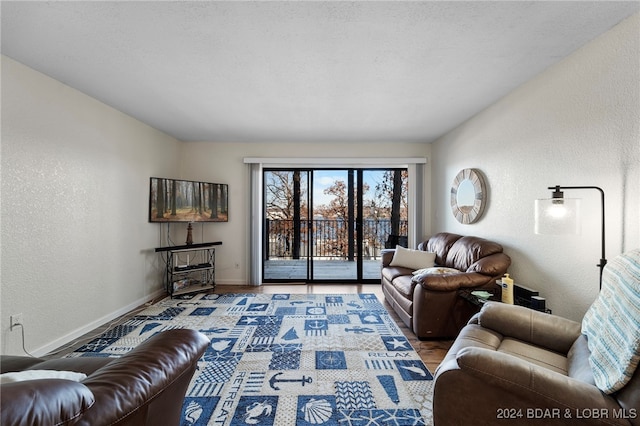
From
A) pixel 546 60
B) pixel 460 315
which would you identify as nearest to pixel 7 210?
pixel 460 315

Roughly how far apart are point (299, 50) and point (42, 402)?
223 cm

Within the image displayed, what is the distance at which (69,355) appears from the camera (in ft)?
7.89

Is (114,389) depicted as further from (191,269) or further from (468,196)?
(468,196)

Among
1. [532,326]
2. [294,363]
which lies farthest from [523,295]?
[294,363]

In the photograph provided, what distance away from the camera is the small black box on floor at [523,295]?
238 cm

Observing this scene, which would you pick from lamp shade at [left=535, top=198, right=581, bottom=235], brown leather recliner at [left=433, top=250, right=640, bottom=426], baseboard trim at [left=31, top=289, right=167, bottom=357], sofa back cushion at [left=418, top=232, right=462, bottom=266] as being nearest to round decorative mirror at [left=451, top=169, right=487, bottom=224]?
sofa back cushion at [left=418, top=232, right=462, bottom=266]

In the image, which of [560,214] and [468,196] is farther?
[468,196]

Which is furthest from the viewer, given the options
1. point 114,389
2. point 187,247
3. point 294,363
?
point 187,247

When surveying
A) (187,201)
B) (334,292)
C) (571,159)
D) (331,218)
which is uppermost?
(571,159)

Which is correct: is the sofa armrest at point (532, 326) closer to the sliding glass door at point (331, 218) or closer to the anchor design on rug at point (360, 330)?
the anchor design on rug at point (360, 330)

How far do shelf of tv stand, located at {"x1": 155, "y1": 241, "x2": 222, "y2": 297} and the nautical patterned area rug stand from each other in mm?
409

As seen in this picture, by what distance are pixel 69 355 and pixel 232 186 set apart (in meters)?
3.07

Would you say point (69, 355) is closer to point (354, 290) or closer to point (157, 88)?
point (157, 88)

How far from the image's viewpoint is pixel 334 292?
14.4 ft
